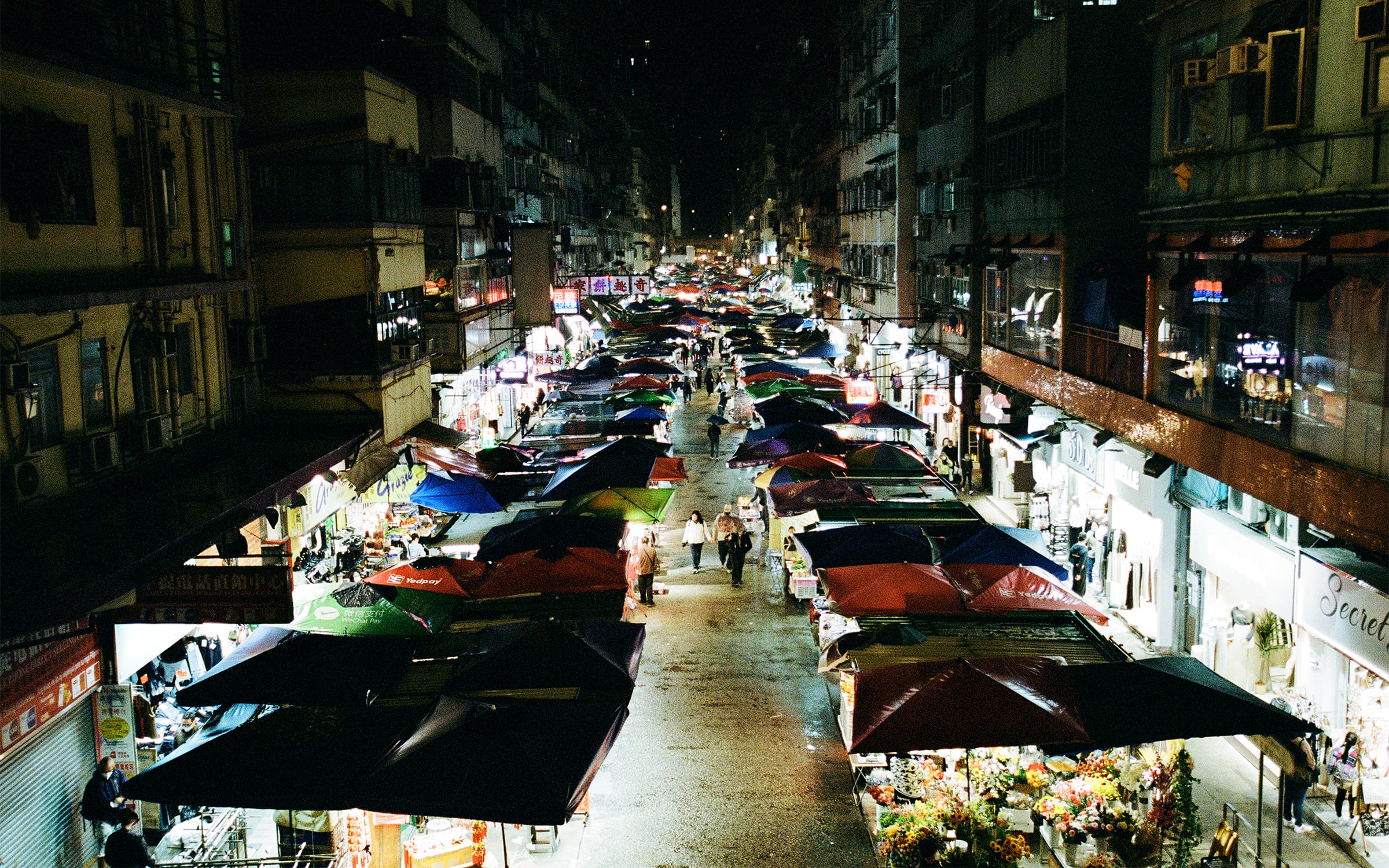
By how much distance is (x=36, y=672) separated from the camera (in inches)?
425

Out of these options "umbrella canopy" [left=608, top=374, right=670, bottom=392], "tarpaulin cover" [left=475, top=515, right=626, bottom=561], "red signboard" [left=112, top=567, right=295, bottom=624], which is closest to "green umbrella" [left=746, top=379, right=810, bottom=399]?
"umbrella canopy" [left=608, top=374, right=670, bottom=392]

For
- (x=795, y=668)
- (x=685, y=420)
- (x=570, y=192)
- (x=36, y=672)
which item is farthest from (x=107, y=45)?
(x=570, y=192)

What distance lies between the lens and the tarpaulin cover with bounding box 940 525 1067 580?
635 inches

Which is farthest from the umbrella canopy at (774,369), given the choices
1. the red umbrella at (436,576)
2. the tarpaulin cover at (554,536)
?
the red umbrella at (436,576)

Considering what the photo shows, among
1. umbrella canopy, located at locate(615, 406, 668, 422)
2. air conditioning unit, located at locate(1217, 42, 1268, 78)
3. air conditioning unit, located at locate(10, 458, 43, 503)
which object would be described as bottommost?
umbrella canopy, located at locate(615, 406, 668, 422)

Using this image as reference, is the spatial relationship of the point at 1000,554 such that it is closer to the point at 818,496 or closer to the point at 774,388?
the point at 818,496

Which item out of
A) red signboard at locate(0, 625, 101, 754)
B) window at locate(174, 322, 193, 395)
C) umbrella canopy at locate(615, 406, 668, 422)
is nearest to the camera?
red signboard at locate(0, 625, 101, 754)

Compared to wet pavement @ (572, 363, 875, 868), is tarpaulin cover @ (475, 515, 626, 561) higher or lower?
higher

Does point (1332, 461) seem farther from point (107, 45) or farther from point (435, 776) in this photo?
point (107, 45)

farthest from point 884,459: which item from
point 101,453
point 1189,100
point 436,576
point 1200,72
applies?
point 101,453

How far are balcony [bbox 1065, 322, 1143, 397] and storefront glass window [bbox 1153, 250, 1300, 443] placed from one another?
37.7 inches

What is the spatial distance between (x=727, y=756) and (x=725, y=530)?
980 cm

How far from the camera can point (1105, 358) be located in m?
19.9

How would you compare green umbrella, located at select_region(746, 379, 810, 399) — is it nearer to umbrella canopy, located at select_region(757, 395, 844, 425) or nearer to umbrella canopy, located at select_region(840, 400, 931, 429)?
umbrella canopy, located at select_region(757, 395, 844, 425)
